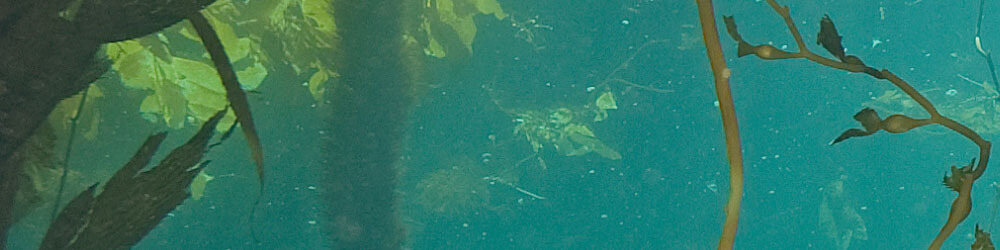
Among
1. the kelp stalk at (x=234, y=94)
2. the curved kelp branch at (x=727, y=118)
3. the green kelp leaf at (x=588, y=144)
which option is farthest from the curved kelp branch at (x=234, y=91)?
the curved kelp branch at (x=727, y=118)

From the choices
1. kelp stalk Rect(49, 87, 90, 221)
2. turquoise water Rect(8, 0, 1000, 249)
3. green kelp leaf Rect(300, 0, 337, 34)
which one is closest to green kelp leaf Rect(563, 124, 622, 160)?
turquoise water Rect(8, 0, 1000, 249)

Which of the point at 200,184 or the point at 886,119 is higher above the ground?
the point at 886,119

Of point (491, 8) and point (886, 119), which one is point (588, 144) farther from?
point (886, 119)

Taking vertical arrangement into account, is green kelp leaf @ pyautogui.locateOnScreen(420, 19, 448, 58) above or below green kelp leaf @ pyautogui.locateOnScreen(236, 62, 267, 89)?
above

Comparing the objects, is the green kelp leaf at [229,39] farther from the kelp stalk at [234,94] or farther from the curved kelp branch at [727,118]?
the curved kelp branch at [727,118]

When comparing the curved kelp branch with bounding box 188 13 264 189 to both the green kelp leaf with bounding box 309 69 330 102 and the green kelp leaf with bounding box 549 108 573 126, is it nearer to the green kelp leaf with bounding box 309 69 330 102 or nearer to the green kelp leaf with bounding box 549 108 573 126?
the green kelp leaf with bounding box 309 69 330 102

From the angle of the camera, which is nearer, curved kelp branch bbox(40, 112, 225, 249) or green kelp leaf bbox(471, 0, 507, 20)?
curved kelp branch bbox(40, 112, 225, 249)

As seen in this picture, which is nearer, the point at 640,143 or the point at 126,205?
the point at 126,205

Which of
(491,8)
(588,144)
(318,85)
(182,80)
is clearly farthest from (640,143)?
(182,80)

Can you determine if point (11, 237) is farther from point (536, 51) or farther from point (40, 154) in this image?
point (536, 51)
